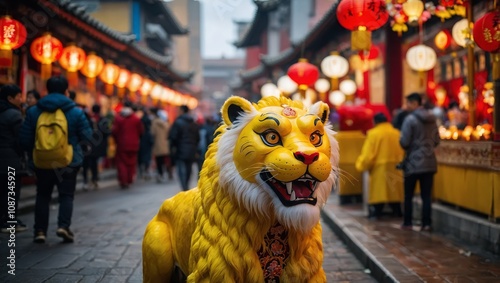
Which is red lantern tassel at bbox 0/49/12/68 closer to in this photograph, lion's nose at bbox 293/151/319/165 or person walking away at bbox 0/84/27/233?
person walking away at bbox 0/84/27/233

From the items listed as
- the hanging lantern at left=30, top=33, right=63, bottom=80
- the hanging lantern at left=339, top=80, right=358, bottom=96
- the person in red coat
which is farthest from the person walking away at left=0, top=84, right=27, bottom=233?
the hanging lantern at left=339, top=80, right=358, bottom=96

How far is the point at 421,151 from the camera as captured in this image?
7.47 m

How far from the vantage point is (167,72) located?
2827cm

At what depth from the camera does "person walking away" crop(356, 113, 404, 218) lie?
8.79 metres

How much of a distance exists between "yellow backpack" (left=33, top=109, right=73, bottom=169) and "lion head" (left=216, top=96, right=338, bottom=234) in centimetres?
326

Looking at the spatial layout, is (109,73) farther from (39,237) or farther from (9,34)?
(39,237)

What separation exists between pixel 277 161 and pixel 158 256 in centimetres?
126

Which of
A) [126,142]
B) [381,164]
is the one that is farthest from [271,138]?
[126,142]

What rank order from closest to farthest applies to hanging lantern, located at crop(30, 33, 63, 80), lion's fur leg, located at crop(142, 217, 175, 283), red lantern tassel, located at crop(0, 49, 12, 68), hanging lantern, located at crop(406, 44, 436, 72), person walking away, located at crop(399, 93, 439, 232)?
1. lion's fur leg, located at crop(142, 217, 175, 283)
2. person walking away, located at crop(399, 93, 439, 232)
3. red lantern tassel, located at crop(0, 49, 12, 68)
4. hanging lantern, located at crop(406, 44, 436, 72)
5. hanging lantern, located at crop(30, 33, 63, 80)

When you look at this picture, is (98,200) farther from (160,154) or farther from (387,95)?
(387,95)

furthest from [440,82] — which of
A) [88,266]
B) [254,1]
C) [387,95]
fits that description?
[254,1]

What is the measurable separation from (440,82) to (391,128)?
802 cm

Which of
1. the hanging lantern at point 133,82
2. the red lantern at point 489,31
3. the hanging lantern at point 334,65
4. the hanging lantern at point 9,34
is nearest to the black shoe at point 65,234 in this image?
the hanging lantern at point 9,34

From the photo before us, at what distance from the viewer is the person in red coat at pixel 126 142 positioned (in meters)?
14.1
